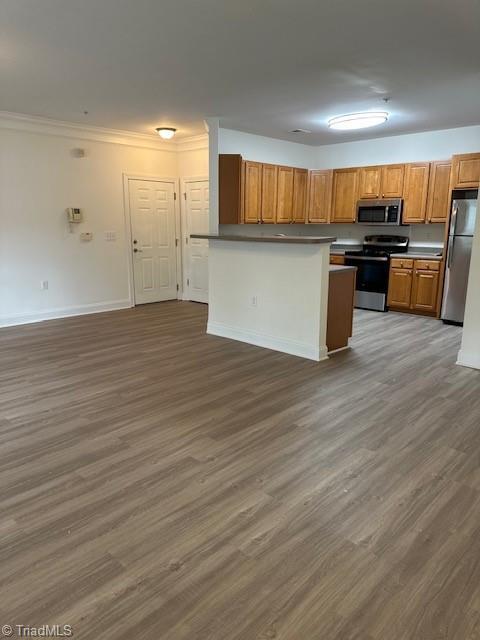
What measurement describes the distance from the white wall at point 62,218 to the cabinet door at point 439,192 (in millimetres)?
3470

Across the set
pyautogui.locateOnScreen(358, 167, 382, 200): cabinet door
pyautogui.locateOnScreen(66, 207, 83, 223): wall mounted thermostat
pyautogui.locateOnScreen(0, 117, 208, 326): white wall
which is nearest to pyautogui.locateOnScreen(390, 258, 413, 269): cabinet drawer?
pyautogui.locateOnScreen(358, 167, 382, 200): cabinet door

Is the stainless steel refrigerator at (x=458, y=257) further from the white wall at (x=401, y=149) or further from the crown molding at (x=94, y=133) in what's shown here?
the crown molding at (x=94, y=133)

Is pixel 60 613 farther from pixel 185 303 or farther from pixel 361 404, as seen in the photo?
pixel 185 303

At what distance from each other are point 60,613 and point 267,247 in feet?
12.7

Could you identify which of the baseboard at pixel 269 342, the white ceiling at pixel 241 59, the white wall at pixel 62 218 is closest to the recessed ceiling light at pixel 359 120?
the white ceiling at pixel 241 59

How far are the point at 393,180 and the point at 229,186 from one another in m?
2.72

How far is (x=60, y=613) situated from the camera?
1615mm

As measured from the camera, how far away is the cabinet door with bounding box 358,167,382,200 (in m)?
6.91

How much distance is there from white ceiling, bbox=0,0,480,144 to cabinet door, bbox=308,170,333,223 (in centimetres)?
185

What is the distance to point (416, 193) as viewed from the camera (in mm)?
6535

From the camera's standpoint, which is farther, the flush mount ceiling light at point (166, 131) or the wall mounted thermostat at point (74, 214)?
the wall mounted thermostat at point (74, 214)

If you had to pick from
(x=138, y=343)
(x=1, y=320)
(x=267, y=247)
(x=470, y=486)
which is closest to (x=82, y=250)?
(x=1, y=320)

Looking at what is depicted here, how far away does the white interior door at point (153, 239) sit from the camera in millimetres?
7270

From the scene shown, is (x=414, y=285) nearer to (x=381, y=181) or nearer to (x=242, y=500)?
(x=381, y=181)
